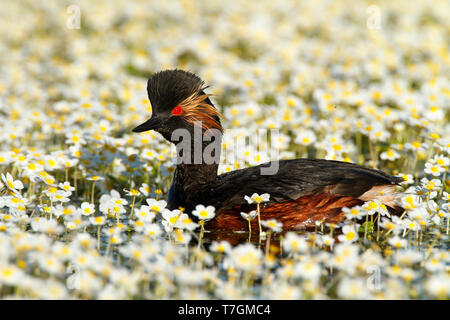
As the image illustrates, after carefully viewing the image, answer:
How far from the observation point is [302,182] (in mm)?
6980

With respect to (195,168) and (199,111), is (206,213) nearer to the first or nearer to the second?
(195,168)

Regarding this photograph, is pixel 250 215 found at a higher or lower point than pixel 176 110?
lower

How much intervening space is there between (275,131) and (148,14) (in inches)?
381

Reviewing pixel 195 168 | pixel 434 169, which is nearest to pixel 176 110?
pixel 195 168

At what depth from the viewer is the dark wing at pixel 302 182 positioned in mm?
6914

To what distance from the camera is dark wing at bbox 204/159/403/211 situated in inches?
272

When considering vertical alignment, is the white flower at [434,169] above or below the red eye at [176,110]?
below

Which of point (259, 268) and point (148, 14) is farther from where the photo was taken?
point (148, 14)

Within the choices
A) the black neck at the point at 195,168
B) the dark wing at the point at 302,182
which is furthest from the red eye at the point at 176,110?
the dark wing at the point at 302,182

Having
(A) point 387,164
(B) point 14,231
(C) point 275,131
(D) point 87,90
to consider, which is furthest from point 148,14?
(B) point 14,231

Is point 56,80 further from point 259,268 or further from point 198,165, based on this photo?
point 259,268

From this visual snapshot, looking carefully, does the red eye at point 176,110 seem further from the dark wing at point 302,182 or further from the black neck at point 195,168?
the dark wing at point 302,182

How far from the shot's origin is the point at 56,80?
14.3 meters
